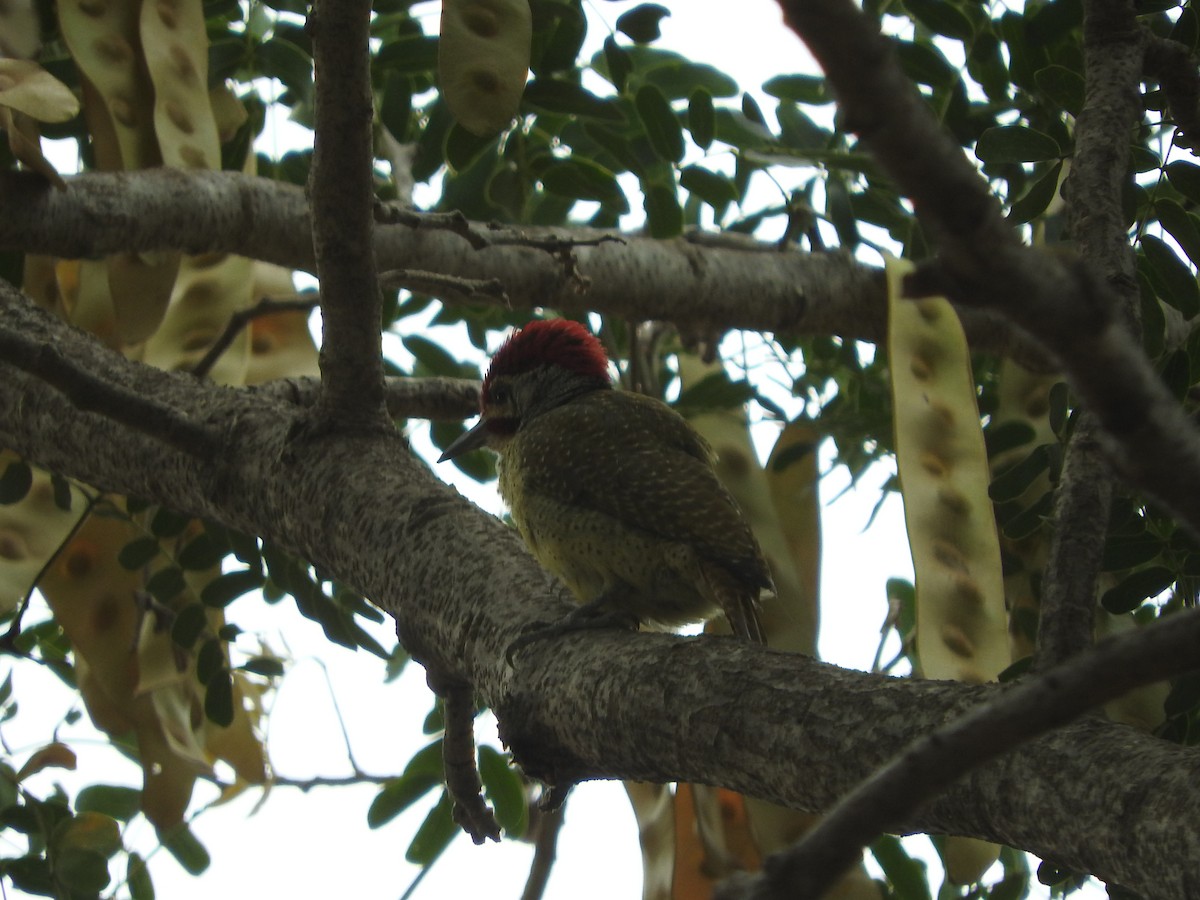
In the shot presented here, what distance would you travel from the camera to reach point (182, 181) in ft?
8.46

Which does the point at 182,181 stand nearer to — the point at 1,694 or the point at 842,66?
the point at 1,694

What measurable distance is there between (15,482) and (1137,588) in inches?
86.1

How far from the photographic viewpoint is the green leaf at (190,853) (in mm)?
3164

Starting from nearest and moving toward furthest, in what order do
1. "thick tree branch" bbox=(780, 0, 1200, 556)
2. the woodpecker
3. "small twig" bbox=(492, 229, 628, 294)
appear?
"thick tree branch" bbox=(780, 0, 1200, 556) → "small twig" bbox=(492, 229, 628, 294) → the woodpecker

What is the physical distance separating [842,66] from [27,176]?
6.85ft

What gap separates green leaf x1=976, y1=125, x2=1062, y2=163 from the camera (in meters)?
2.19

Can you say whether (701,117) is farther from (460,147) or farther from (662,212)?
(460,147)

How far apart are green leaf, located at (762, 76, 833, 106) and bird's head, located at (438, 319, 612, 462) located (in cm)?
85

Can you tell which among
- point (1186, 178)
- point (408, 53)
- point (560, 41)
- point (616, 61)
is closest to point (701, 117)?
point (616, 61)

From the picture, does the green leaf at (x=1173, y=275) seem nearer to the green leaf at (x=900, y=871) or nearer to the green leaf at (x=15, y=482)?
the green leaf at (x=900, y=871)

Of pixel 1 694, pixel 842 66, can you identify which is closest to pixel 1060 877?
pixel 842 66

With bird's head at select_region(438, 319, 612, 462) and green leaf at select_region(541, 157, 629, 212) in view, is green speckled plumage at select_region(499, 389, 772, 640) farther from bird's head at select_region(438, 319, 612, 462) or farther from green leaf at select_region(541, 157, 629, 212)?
green leaf at select_region(541, 157, 629, 212)

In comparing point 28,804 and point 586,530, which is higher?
point 586,530

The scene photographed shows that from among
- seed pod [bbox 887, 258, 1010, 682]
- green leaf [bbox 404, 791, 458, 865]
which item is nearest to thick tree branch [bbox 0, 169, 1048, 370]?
seed pod [bbox 887, 258, 1010, 682]
